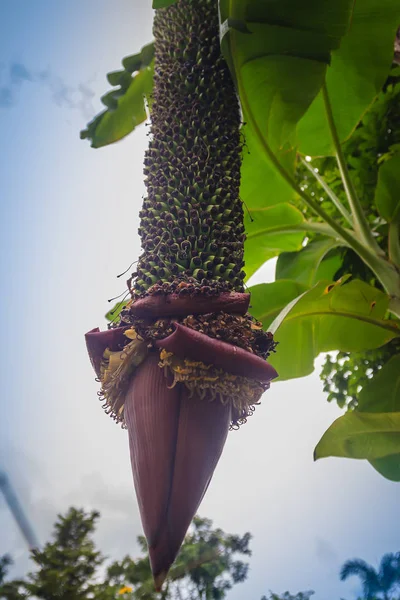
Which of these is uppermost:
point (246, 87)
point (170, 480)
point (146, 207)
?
point (246, 87)

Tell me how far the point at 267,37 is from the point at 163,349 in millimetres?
528

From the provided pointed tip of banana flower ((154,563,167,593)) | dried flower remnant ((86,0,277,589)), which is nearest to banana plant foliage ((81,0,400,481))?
dried flower remnant ((86,0,277,589))

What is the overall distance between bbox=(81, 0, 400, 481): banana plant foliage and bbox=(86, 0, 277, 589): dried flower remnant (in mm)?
231

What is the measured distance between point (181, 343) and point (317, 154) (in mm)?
828

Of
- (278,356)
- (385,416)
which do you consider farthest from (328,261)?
(385,416)

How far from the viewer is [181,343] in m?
0.41

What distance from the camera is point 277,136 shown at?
0.82 m

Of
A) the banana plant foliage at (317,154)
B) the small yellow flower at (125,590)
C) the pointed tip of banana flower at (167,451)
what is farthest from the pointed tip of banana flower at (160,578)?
the small yellow flower at (125,590)

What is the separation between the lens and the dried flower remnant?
0.40 meters

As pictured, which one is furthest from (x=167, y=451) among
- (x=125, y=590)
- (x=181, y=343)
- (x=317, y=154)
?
(x=125, y=590)

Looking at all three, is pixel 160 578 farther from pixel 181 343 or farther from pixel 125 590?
pixel 125 590

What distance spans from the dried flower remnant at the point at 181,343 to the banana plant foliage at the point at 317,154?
231 millimetres

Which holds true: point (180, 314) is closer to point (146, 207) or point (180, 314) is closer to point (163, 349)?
point (163, 349)

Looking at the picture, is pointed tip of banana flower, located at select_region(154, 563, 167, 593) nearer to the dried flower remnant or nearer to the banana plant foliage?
the dried flower remnant
